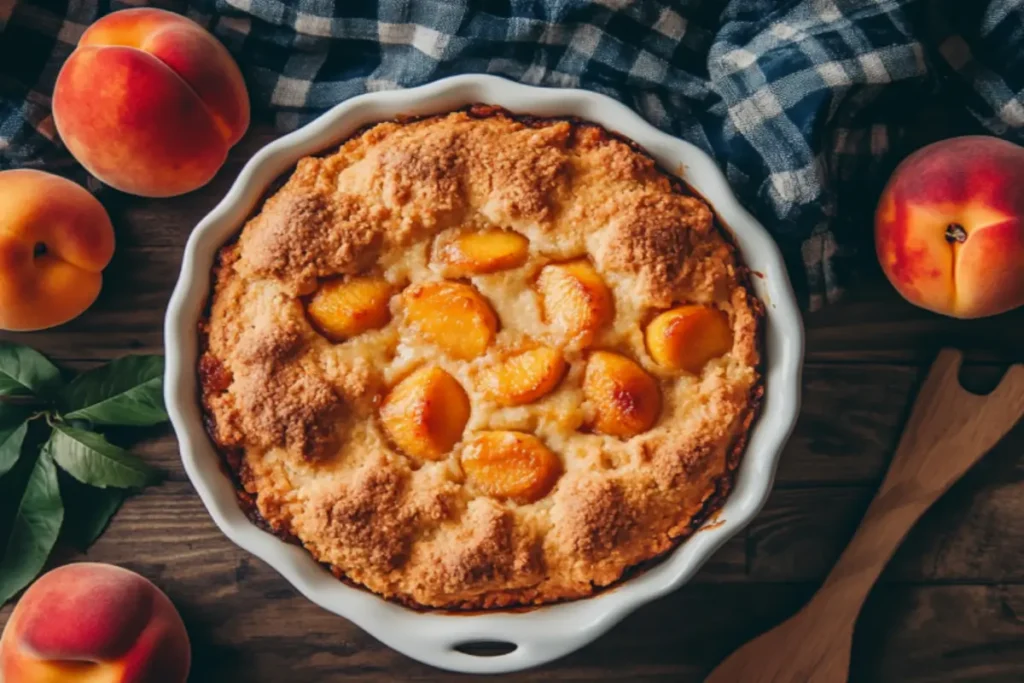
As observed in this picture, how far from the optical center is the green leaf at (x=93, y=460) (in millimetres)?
1965

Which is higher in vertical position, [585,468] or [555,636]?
[585,468]

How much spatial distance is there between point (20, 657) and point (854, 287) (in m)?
1.73

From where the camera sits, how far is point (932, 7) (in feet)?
6.59

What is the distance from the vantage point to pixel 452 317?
5.55 feet

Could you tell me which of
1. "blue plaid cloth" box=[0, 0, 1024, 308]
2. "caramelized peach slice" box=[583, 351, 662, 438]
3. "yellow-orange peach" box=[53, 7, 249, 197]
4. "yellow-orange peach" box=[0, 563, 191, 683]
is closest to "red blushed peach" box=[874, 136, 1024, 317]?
"blue plaid cloth" box=[0, 0, 1024, 308]

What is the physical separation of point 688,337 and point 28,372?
1.28 m

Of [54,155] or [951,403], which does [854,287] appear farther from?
[54,155]

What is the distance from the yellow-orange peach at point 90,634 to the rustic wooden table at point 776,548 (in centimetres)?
12

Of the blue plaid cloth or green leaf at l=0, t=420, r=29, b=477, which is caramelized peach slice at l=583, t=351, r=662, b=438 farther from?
green leaf at l=0, t=420, r=29, b=477

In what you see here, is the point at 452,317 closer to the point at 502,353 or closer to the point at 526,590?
the point at 502,353

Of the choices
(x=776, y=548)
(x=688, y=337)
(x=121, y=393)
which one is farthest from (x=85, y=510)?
(x=776, y=548)

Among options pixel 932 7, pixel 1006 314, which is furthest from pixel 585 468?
pixel 932 7

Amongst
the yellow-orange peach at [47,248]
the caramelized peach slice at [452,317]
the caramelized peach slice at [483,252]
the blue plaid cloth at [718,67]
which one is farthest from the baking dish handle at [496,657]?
the yellow-orange peach at [47,248]

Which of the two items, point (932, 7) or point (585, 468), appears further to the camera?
point (932, 7)
